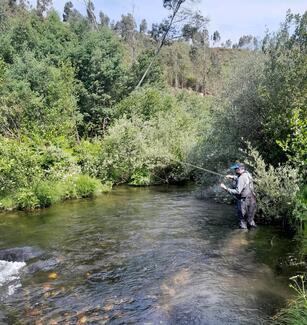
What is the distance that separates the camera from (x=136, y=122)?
25078 mm

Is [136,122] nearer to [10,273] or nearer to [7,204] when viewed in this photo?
[7,204]

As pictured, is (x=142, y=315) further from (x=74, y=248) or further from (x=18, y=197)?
(x=18, y=197)

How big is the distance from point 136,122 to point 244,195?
1398 centimetres

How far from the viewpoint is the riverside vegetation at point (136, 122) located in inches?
531

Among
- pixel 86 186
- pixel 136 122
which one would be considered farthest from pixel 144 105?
pixel 86 186

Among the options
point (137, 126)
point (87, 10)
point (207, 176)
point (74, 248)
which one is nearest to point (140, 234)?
point (74, 248)

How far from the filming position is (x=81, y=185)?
19.7 meters

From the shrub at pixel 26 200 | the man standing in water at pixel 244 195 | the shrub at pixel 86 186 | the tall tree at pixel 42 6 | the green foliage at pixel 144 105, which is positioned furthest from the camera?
the tall tree at pixel 42 6

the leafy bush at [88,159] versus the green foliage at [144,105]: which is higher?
the green foliage at [144,105]

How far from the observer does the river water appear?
7418mm

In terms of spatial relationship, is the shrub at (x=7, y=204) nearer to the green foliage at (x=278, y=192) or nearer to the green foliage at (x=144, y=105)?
the green foliage at (x=278, y=192)

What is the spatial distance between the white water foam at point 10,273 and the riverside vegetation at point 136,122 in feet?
20.1

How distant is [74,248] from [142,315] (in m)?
4.72

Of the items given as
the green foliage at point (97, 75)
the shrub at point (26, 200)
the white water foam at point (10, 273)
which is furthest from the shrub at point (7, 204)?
the green foliage at point (97, 75)
